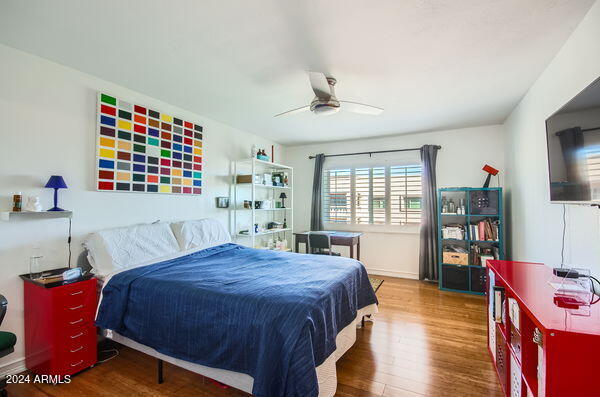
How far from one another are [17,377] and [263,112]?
335 centimetres

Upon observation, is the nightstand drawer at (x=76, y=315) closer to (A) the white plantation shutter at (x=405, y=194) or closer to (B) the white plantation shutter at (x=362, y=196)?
(B) the white plantation shutter at (x=362, y=196)

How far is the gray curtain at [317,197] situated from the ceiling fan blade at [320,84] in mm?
2911

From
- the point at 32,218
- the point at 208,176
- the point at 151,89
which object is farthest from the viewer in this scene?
the point at 208,176

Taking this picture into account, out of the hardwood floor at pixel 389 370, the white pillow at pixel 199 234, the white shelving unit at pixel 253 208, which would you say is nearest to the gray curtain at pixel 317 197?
the white shelving unit at pixel 253 208

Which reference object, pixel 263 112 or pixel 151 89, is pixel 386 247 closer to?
pixel 263 112

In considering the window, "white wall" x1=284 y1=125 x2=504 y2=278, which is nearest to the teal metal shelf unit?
"white wall" x1=284 y1=125 x2=504 y2=278

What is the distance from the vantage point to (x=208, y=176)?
3838 mm

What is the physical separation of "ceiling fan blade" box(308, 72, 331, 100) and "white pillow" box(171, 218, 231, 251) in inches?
82.1

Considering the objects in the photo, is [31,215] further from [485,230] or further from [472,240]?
[485,230]

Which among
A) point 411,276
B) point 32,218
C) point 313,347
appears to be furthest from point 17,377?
point 411,276

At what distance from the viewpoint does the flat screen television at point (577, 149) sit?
55.8 inches

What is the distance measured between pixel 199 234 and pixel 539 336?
3.07 meters

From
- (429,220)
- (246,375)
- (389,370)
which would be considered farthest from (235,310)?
(429,220)

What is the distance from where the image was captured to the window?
4.68 m
